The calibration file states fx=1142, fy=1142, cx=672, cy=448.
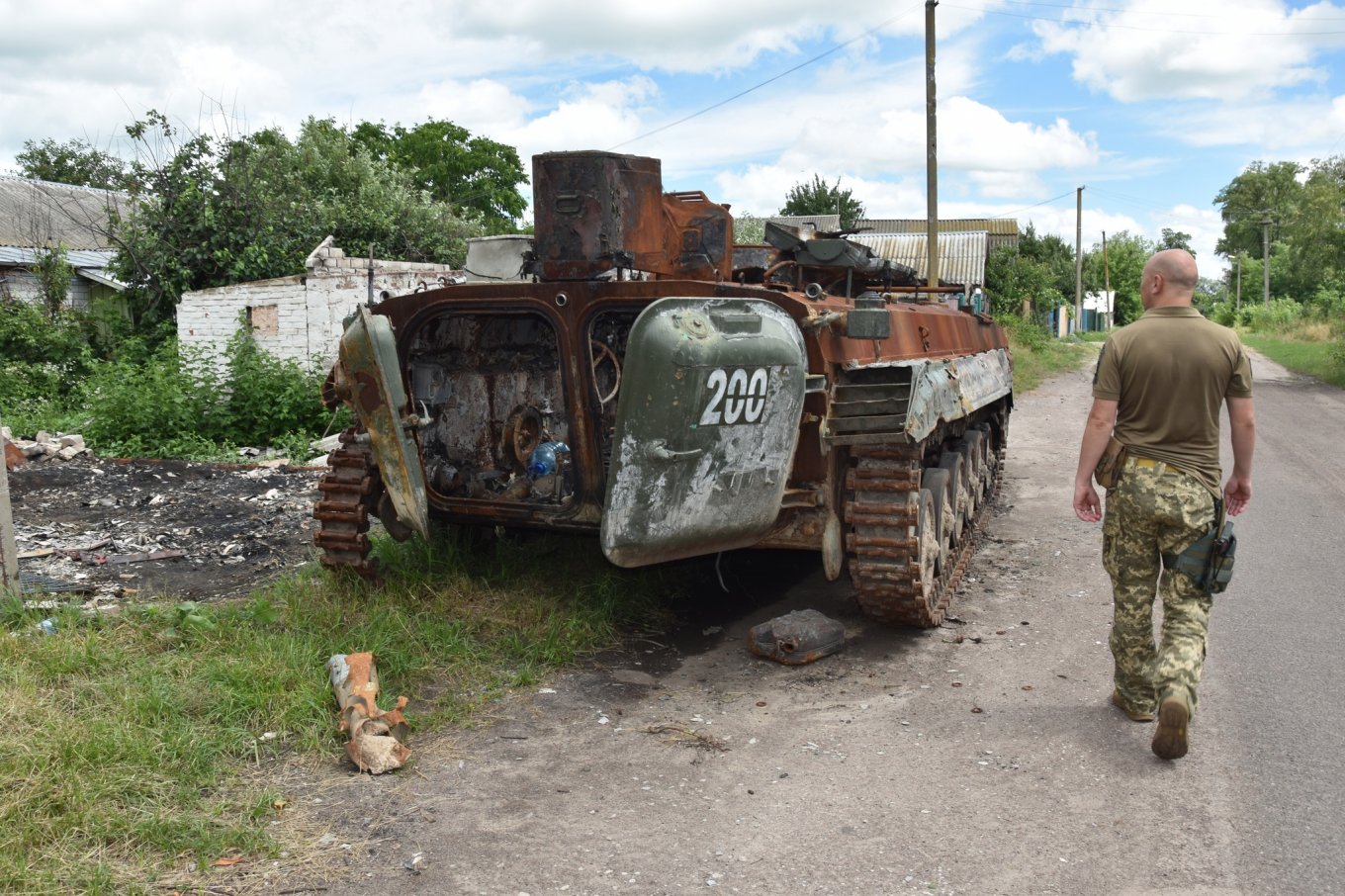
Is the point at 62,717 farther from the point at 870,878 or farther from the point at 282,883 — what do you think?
the point at 870,878

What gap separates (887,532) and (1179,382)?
4.80ft

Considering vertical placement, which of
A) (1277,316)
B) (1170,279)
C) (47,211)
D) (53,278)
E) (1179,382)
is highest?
(47,211)

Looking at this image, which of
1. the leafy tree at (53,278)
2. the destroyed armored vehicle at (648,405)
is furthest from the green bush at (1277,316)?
the destroyed armored vehicle at (648,405)

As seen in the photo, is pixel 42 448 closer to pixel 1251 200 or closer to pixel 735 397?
pixel 735 397

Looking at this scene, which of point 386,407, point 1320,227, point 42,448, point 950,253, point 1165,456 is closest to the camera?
point 1165,456

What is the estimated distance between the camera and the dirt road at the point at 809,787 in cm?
330

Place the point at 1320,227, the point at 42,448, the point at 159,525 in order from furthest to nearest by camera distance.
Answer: the point at 1320,227 < the point at 42,448 < the point at 159,525

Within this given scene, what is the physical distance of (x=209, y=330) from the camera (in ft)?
47.6

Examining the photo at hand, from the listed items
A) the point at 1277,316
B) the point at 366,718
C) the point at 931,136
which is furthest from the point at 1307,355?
the point at 366,718

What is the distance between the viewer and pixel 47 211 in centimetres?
3020

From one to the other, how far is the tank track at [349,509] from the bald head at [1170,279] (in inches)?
149

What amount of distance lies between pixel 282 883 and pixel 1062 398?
57.0ft

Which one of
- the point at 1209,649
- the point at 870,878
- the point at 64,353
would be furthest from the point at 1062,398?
the point at 870,878

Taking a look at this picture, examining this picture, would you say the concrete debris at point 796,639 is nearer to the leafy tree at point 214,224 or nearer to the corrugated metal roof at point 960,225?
the leafy tree at point 214,224
